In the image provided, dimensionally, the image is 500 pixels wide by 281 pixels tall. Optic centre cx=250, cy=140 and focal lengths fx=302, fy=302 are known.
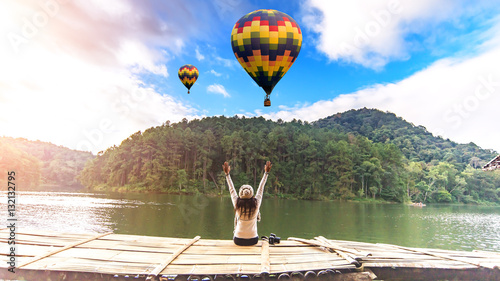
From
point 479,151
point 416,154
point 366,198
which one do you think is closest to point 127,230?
point 366,198

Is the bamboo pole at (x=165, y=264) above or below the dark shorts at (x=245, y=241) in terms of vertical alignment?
below

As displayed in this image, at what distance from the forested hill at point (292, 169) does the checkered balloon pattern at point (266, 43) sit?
1908 inches

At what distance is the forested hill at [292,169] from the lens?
2351 inches

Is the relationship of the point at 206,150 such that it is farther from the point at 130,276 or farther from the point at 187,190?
the point at 130,276

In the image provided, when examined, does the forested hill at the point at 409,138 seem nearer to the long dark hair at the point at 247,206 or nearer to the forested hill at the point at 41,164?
the forested hill at the point at 41,164

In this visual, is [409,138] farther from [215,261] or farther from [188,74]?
[215,261]

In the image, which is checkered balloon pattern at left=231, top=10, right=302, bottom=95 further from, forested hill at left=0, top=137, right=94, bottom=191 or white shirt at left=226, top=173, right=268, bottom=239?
forested hill at left=0, top=137, right=94, bottom=191

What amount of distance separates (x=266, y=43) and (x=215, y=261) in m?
9.39

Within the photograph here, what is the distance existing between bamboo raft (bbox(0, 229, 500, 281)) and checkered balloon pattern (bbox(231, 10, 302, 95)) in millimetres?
8133

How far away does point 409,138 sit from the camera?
98.2 meters

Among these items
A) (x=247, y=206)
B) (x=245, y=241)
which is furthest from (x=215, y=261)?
(x=247, y=206)

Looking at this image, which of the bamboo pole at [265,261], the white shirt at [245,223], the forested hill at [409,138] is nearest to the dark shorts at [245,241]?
the white shirt at [245,223]

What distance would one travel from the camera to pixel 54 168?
97.1m

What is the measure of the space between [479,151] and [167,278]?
11518 cm
